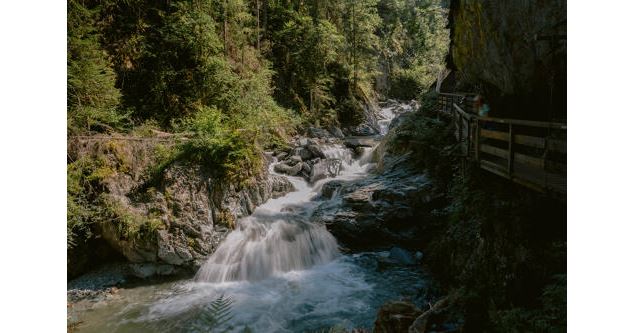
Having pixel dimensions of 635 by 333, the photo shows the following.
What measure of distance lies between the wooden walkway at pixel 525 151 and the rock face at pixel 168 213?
741 centimetres

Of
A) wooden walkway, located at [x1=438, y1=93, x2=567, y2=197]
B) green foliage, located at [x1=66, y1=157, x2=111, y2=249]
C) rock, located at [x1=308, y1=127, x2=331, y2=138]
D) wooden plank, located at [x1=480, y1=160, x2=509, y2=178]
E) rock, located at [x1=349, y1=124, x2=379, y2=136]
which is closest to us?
wooden walkway, located at [x1=438, y1=93, x2=567, y2=197]

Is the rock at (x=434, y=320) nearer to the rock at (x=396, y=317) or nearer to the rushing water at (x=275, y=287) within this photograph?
the rock at (x=396, y=317)

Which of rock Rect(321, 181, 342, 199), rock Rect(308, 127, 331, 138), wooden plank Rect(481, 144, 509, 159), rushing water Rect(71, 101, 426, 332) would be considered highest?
rock Rect(308, 127, 331, 138)

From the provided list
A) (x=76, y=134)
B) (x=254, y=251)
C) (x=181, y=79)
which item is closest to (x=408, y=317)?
(x=254, y=251)

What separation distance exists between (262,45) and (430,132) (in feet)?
51.5

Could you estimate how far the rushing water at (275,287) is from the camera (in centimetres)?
856

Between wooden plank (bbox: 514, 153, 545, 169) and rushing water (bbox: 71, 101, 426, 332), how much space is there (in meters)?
4.45

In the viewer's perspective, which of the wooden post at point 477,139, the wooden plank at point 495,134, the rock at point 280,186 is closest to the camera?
the wooden plank at point 495,134

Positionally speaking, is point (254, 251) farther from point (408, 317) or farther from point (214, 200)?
point (408, 317)

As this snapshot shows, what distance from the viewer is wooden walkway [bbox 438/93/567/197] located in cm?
532

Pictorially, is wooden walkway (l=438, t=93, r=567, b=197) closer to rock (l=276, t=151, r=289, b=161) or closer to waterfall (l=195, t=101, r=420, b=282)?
waterfall (l=195, t=101, r=420, b=282)

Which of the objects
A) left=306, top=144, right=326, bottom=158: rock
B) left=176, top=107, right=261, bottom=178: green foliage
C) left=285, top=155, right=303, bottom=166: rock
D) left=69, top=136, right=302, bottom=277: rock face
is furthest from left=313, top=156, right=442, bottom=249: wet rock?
left=306, top=144, right=326, bottom=158: rock

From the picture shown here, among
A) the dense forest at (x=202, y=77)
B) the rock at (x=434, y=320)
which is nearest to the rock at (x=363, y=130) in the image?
the dense forest at (x=202, y=77)

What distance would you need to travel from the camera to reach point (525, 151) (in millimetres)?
8117
